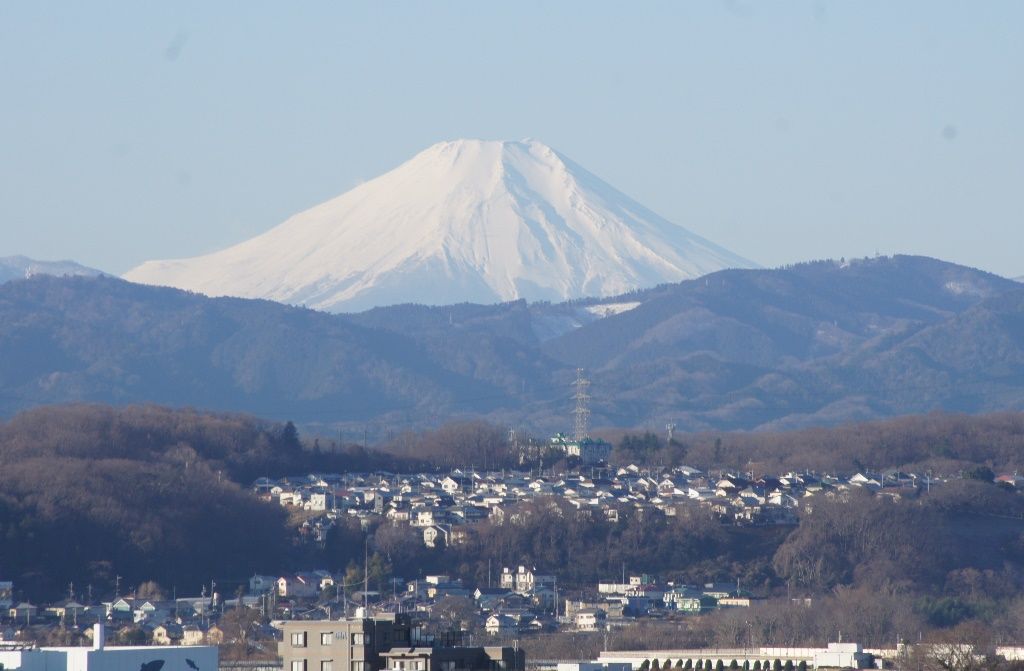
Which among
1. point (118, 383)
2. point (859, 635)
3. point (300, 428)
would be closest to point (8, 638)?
point (859, 635)

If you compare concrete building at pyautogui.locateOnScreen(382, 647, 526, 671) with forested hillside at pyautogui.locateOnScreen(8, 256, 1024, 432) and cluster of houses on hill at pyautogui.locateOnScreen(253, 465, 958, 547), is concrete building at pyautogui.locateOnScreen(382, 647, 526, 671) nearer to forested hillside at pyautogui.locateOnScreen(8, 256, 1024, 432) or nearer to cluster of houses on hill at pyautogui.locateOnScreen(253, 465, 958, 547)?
cluster of houses on hill at pyautogui.locateOnScreen(253, 465, 958, 547)

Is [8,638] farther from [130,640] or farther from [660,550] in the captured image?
[660,550]

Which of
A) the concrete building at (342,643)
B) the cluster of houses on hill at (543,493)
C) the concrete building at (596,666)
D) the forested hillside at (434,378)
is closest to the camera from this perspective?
the concrete building at (342,643)

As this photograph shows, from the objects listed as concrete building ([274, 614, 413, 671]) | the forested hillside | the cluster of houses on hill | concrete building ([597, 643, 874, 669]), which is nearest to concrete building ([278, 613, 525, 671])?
concrete building ([274, 614, 413, 671])

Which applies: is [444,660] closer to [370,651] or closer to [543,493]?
[370,651]

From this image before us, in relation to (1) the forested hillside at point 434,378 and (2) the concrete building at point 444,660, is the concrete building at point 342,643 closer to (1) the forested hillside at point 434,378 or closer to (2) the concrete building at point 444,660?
(2) the concrete building at point 444,660

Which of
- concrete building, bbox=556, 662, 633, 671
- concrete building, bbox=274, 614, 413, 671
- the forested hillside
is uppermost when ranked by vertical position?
the forested hillside

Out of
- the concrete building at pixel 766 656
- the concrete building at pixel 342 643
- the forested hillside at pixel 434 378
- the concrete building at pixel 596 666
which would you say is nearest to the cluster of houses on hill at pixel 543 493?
the concrete building at pixel 766 656

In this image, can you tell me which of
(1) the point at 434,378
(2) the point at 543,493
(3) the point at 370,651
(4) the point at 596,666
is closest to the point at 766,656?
(4) the point at 596,666
